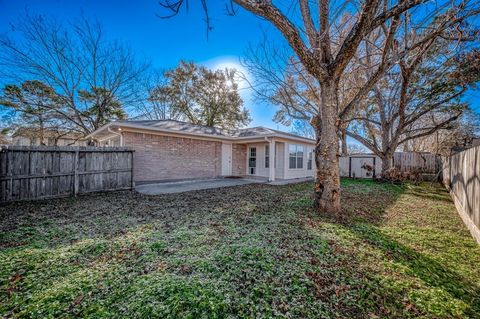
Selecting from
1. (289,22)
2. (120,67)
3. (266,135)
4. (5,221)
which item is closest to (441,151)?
(266,135)

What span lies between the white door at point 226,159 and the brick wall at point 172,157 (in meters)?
0.29

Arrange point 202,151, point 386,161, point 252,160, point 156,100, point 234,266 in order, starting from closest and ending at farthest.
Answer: point 234,266 → point 202,151 → point 386,161 → point 252,160 → point 156,100

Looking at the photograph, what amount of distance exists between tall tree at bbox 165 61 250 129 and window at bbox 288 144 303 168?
952 centimetres

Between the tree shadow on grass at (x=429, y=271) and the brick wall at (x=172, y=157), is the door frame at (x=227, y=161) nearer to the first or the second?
the brick wall at (x=172, y=157)

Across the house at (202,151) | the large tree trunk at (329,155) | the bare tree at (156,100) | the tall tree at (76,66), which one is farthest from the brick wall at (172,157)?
the bare tree at (156,100)

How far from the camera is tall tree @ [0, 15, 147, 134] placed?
1077 cm

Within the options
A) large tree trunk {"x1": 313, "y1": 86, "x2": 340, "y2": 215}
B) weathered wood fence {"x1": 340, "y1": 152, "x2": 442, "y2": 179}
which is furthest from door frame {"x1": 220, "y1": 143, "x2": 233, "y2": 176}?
weathered wood fence {"x1": 340, "y1": 152, "x2": 442, "y2": 179}

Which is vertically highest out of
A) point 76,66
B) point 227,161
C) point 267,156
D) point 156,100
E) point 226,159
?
point 76,66

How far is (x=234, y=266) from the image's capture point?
2.54 metres

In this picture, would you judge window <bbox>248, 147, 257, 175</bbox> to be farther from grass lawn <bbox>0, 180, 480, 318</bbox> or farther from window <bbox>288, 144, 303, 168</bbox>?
grass lawn <bbox>0, 180, 480, 318</bbox>

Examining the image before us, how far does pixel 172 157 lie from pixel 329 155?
7725 millimetres

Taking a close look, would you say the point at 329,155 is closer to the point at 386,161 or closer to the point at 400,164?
the point at 386,161

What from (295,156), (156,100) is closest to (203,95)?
(156,100)

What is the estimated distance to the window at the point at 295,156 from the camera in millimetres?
12098
